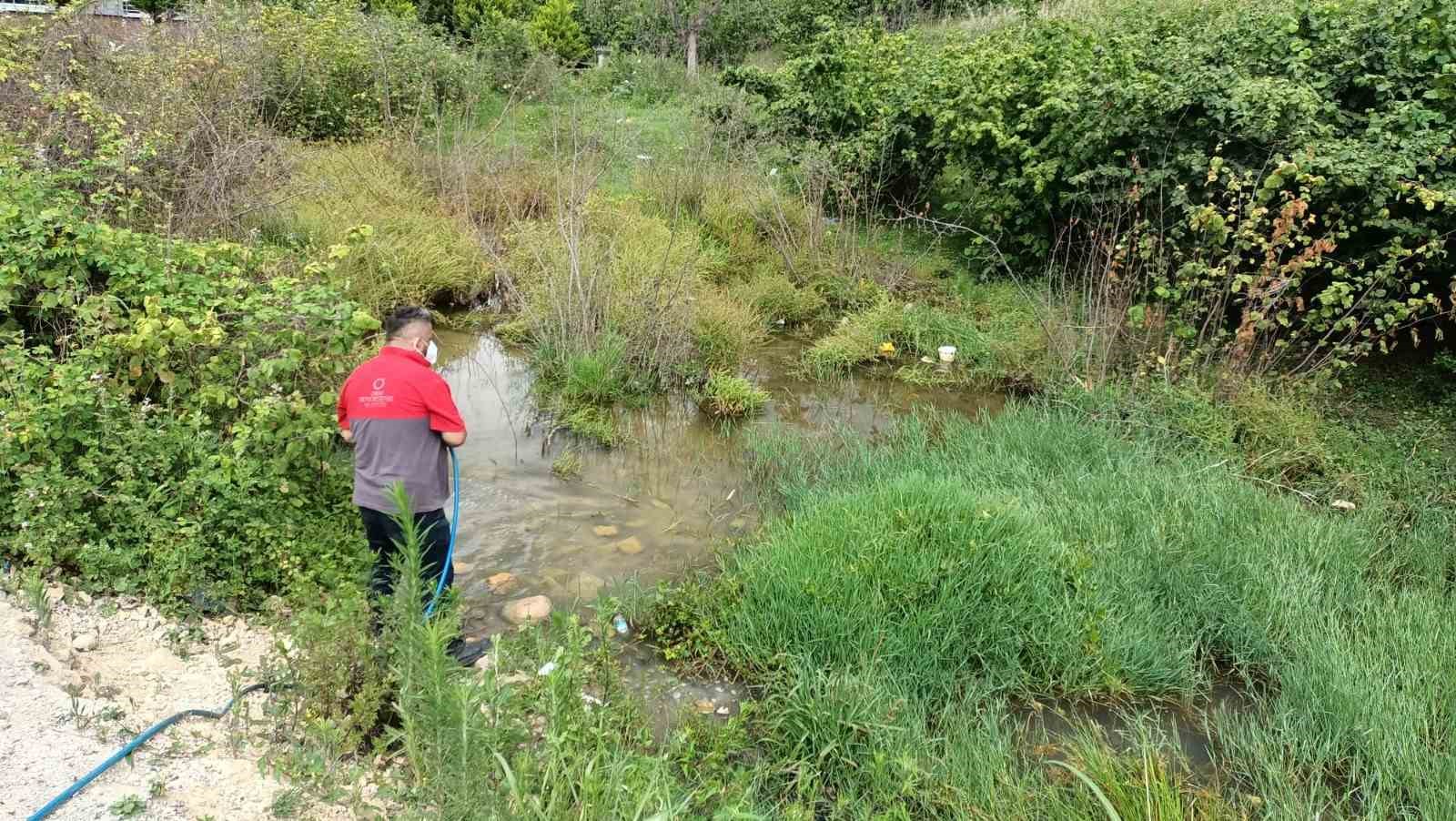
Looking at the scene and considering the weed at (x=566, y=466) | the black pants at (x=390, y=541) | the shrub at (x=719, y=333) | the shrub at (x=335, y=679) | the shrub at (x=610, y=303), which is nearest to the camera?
the shrub at (x=335, y=679)

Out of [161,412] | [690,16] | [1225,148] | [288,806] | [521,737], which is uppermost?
[690,16]

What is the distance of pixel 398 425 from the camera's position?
367cm

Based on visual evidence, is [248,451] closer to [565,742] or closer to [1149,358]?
[565,742]

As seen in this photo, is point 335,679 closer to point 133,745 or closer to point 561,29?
point 133,745

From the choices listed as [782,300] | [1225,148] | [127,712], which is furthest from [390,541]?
[1225,148]

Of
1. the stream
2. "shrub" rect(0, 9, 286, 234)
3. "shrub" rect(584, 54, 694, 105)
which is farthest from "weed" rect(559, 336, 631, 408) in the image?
"shrub" rect(584, 54, 694, 105)

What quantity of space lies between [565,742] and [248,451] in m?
2.38

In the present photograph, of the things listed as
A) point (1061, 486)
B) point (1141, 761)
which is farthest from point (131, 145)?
point (1141, 761)

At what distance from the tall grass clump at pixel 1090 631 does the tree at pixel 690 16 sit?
14721 mm

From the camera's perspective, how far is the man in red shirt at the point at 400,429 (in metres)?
3.67

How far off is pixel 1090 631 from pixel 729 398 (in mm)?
3754

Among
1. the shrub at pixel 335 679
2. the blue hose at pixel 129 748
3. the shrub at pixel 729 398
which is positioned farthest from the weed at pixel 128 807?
the shrub at pixel 729 398

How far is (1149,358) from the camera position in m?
6.61

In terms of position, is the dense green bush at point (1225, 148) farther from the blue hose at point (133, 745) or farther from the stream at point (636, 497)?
the blue hose at point (133, 745)
